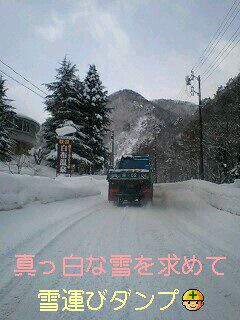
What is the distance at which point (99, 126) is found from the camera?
3891cm

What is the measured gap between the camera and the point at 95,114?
125 ft

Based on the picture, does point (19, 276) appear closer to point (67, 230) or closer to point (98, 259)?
point (98, 259)

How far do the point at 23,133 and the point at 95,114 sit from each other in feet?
47.7

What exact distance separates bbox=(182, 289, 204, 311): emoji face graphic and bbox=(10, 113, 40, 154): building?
144 feet

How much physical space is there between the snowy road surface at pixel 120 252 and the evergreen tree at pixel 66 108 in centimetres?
2526

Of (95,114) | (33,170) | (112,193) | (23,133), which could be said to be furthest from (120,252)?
(23,133)

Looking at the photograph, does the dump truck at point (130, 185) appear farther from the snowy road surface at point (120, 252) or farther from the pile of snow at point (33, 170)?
the pile of snow at point (33, 170)

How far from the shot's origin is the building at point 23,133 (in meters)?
45.2

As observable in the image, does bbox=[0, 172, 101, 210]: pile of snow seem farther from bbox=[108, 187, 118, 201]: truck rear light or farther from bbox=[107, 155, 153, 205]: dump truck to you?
bbox=[107, 155, 153, 205]: dump truck

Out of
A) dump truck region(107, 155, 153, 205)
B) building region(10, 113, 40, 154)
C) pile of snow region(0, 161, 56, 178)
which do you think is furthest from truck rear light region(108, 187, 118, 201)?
building region(10, 113, 40, 154)

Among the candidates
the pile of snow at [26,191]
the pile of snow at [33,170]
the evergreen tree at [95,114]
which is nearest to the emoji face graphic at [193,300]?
the pile of snow at [26,191]

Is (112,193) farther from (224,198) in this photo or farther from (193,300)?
(193,300)

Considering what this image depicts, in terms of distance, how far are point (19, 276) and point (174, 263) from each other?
2.41m

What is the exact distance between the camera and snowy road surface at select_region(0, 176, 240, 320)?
3.33 metres
